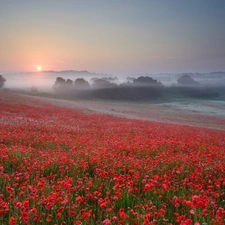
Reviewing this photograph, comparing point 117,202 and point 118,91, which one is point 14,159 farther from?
point 118,91

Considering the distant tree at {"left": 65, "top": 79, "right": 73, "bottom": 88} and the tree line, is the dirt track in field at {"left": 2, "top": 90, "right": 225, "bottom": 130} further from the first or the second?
the distant tree at {"left": 65, "top": 79, "right": 73, "bottom": 88}

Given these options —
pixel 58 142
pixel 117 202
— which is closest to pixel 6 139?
pixel 58 142

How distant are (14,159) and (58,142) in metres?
4.42

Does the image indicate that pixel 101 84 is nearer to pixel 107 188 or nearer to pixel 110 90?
pixel 110 90

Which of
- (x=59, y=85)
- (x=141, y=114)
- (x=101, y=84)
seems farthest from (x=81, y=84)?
(x=141, y=114)

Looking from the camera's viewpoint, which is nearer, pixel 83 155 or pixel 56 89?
pixel 83 155

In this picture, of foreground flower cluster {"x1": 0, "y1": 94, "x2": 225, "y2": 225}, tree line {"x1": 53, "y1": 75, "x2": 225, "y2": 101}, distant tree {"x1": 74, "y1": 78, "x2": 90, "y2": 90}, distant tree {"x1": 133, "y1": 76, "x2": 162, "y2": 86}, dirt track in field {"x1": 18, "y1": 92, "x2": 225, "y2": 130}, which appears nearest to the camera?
foreground flower cluster {"x1": 0, "y1": 94, "x2": 225, "y2": 225}

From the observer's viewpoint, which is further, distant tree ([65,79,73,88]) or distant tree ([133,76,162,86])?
distant tree ([133,76,162,86])

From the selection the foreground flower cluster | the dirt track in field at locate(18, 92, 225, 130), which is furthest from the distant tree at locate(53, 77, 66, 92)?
the foreground flower cluster

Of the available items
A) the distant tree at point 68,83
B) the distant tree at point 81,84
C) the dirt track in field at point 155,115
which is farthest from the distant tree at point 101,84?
the dirt track in field at point 155,115

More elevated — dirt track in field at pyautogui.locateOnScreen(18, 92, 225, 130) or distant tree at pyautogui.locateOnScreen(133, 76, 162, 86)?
distant tree at pyautogui.locateOnScreen(133, 76, 162, 86)

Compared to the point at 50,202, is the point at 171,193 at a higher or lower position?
lower

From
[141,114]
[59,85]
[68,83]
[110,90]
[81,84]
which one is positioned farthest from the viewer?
[81,84]

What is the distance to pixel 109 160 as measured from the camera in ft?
26.2
